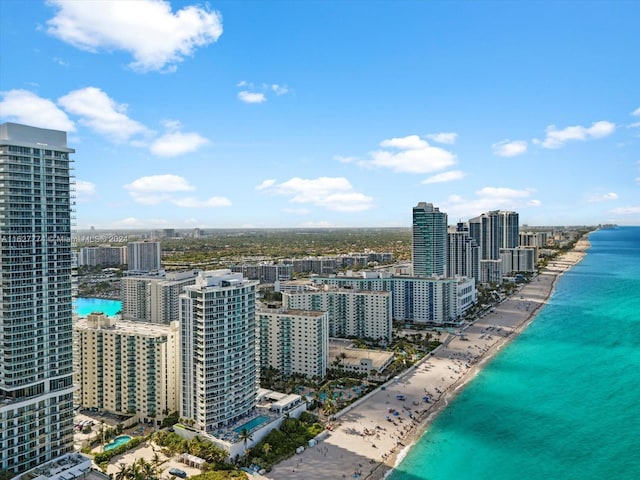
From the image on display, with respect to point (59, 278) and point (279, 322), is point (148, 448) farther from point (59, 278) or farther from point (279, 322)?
point (279, 322)

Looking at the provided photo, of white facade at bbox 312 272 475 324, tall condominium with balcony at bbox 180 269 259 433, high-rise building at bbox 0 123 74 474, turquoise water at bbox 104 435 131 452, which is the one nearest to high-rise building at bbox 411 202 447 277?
white facade at bbox 312 272 475 324

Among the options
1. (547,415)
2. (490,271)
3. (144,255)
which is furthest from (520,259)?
(547,415)

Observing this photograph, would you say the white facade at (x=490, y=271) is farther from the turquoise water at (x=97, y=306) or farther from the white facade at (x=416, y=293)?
the turquoise water at (x=97, y=306)

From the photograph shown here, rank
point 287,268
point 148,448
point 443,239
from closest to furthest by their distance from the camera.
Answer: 1. point 148,448
2. point 443,239
3. point 287,268

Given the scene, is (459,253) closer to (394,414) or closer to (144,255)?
(394,414)

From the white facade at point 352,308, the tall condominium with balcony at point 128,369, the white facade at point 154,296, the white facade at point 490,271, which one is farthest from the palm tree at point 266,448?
the white facade at point 490,271

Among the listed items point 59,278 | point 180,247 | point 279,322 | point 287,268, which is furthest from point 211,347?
point 180,247
